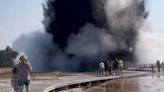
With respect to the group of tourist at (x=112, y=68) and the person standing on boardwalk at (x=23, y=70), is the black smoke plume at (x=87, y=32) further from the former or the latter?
the person standing on boardwalk at (x=23, y=70)

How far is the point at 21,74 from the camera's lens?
16.8 meters

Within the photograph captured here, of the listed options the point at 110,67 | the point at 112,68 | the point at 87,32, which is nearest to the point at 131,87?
the point at 110,67

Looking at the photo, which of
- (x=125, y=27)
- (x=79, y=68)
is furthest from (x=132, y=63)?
(x=79, y=68)

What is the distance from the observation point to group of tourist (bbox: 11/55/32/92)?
16656 millimetres

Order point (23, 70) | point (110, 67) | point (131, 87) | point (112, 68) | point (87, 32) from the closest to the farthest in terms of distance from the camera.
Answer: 1. point (23, 70)
2. point (131, 87)
3. point (110, 67)
4. point (112, 68)
5. point (87, 32)

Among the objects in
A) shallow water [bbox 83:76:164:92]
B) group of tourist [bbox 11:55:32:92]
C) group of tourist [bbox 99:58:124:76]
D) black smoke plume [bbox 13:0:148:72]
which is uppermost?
black smoke plume [bbox 13:0:148:72]

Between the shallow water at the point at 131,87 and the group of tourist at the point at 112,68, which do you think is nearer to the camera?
the shallow water at the point at 131,87

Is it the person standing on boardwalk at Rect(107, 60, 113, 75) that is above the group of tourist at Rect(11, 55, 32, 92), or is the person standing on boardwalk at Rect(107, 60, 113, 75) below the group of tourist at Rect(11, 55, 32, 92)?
above

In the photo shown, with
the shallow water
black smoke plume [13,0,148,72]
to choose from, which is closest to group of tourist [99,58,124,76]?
the shallow water

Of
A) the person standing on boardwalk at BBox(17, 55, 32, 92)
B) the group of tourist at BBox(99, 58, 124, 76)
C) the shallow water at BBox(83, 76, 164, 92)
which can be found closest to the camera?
the person standing on boardwalk at BBox(17, 55, 32, 92)

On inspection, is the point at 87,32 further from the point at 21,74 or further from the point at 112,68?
the point at 21,74

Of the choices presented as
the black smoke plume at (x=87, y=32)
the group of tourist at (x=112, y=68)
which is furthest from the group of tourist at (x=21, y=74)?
the black smoke plume at (x=87, y=32)

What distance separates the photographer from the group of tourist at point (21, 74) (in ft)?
54.6

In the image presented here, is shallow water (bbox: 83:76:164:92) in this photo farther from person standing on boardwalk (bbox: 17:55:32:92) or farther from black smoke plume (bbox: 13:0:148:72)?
black smoke plume (bbox: 13:0:148:72)
